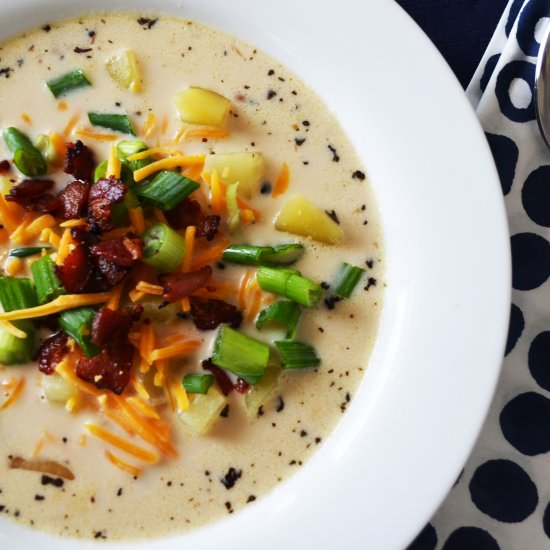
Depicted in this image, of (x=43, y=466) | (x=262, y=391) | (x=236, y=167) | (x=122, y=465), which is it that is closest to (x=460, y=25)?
(x=236, y=167)

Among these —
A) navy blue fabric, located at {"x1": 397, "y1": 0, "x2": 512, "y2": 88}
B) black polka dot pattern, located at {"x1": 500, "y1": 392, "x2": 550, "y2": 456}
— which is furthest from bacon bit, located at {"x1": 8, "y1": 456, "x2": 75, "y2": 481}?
navy blue fabric, located at {"x1": 397, "y1": 0, "x2": 512, "y2": 88}

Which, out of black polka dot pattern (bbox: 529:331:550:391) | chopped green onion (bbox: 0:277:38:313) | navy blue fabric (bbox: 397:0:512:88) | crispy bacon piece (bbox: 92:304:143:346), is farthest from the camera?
navy blue fabric (bbox: 397:0:512:88)

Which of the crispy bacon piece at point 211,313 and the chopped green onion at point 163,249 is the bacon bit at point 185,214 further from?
the crispy bacon piece at point 211,313

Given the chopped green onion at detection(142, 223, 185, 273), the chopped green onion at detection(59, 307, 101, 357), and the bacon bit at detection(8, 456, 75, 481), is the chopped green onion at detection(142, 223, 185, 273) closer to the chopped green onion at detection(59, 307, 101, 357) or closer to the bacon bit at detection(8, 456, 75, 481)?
the chopped green onion at detection(59, 307, 101, 357)

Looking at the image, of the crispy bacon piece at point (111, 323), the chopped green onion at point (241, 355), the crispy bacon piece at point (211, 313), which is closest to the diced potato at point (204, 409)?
the chopped green onion at point (241, 355)

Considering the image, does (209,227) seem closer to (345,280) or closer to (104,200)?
(104,200)

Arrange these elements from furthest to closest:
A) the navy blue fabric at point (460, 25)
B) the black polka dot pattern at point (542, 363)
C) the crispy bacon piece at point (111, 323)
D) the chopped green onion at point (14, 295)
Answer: the navy blue fabric at point (460, 25) → the black polka dot pattern at point (542, 363) → the chopped green onion at point (14, 295) → the crispy bacon piece at point (111, 323)

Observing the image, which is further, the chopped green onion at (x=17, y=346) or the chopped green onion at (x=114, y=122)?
the chopped green onion at (x=114, y=122)
